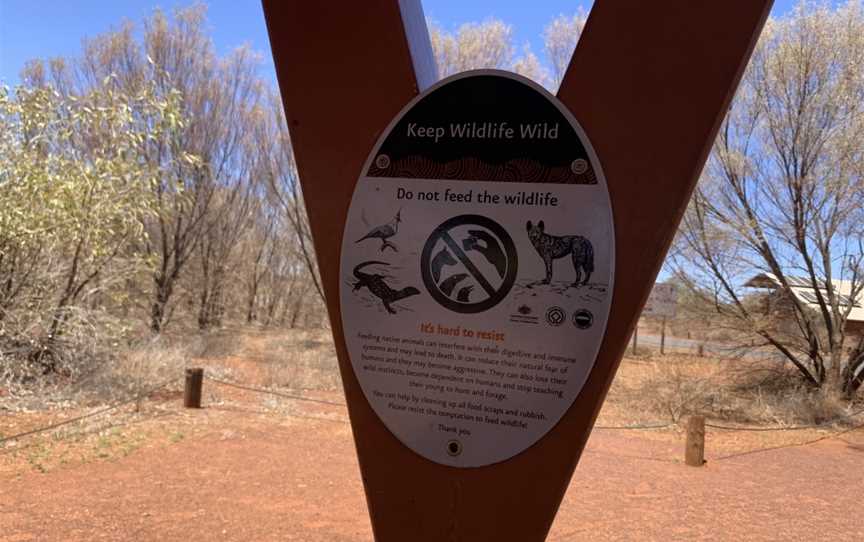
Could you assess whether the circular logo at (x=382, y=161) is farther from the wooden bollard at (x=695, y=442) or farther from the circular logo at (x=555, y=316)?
the wooden bollard at (x=695, y=442)

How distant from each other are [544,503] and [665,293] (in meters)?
18.2

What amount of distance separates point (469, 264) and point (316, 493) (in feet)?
16.2

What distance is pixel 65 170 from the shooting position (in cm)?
808

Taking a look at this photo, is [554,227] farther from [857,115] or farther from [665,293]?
[665,293]

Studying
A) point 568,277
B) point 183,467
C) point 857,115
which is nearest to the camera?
point 568,277

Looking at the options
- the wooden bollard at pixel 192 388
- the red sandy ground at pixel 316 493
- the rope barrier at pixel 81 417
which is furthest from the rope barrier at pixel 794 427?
the rope barrier at pixel 81 417

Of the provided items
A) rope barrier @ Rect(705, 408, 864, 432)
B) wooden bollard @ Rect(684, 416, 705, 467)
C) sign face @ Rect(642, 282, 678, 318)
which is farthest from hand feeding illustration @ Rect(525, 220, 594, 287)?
sign face @ Rect(642, 282, 678, 318)

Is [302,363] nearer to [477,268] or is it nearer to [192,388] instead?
[192,388]

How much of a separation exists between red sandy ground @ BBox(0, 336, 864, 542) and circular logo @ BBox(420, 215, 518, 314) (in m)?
3.84

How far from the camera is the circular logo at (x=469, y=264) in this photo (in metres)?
1.39

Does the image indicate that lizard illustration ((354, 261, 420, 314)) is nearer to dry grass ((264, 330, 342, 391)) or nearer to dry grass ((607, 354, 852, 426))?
dry grass ((264, 330, 342, 391))

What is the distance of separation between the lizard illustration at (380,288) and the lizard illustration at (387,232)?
48 mm

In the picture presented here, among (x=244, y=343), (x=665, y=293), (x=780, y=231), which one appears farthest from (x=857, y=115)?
(x=244, y=343)

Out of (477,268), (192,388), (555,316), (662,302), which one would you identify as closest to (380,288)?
(477,268)
